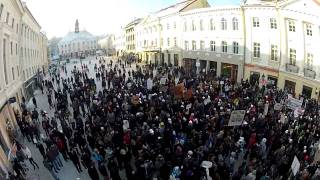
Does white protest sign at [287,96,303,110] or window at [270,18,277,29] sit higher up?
window at [270,18,277,29]

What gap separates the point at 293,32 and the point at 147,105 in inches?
608

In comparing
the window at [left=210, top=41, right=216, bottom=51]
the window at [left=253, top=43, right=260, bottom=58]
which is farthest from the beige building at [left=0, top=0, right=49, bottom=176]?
the window at [left=253, top=43, right=260, bottom=58]

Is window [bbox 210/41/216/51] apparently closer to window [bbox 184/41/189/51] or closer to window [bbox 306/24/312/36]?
window [bbox 184/41/189/51]

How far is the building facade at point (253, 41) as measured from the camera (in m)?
27.3

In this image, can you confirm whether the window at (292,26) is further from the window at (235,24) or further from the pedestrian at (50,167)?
the pedestrian at (50,167)

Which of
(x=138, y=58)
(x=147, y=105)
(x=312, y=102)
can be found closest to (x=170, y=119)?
(x=147, y=105)

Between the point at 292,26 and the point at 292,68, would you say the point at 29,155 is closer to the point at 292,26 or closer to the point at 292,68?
the point at 292,68

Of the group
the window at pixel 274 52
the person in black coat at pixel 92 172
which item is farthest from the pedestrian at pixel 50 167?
the window at pixel 274 52

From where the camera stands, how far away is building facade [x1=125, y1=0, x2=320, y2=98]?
1075 inches

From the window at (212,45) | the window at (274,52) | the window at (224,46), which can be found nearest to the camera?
the window at (274,52)

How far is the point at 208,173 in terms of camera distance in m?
12.9

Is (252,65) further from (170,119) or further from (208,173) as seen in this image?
(208,173)

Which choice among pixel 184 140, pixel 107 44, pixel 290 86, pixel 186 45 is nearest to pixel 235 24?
pixel 290 86

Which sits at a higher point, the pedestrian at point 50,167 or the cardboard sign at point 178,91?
the cardboard sign at point 178,91
